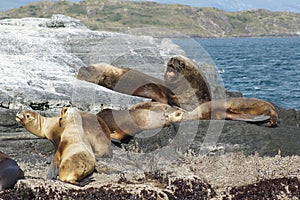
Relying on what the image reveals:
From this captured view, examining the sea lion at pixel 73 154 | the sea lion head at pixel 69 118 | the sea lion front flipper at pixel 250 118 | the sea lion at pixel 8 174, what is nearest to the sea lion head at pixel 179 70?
the sea lion front flipper at pixel 250 118

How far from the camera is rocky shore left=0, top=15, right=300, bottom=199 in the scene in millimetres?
6816

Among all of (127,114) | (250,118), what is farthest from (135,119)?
(250,118)

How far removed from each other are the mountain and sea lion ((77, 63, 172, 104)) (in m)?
84.3

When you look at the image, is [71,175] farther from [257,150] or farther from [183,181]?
[257,150]

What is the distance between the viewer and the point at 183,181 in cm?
716

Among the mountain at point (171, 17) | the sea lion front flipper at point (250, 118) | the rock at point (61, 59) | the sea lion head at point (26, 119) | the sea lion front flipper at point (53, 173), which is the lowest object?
the mountain at point (171, 17)

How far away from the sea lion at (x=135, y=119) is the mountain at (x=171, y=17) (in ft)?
281

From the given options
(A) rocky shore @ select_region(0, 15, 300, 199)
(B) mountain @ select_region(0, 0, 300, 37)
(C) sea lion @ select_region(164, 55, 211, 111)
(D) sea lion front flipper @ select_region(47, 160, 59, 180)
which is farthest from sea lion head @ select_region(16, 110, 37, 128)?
(B) mountain @ select_region(0, 0, 300, 37)

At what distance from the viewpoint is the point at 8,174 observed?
7.16 m

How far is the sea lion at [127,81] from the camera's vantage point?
33.9 ft

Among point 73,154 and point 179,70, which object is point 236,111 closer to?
point 179,70

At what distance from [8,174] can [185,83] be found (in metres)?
4.24

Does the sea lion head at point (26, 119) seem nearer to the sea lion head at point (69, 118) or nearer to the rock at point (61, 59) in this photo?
the sea lion head at point (69, 118)

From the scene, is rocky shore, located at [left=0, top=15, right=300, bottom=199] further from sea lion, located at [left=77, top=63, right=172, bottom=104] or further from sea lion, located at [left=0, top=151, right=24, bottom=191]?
sea lion, located at [left=77, top=63, right=172, bottom=104]
